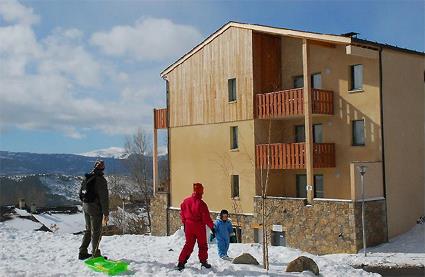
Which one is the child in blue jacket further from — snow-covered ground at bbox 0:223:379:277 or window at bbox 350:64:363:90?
window at bbox 350:64:363:90

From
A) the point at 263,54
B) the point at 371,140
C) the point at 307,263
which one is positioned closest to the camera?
the point at 307,263

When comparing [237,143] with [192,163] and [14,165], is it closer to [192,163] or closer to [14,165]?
[192,163]

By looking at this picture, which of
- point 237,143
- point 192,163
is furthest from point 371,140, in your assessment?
point 192,163

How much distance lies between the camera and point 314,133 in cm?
2367

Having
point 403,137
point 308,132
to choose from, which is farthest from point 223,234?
point 403,137

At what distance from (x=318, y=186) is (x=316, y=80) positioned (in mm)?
4798

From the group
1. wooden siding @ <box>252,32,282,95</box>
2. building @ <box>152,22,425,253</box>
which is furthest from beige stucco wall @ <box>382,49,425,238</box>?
wooden siding @ <box>252,32,282,95</box>

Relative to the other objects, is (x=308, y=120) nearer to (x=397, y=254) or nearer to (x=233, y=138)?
(x=233, y=138)

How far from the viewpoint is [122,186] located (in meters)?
57.1

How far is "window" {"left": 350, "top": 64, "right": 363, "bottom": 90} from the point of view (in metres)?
21.6

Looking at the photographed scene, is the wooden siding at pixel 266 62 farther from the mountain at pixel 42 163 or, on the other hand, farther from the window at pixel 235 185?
the mountain at pixel 42 163

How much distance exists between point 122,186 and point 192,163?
1220 inches

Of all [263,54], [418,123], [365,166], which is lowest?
[365,166]

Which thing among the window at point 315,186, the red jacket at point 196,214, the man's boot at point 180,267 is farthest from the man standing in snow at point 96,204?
the window at point 315,186
